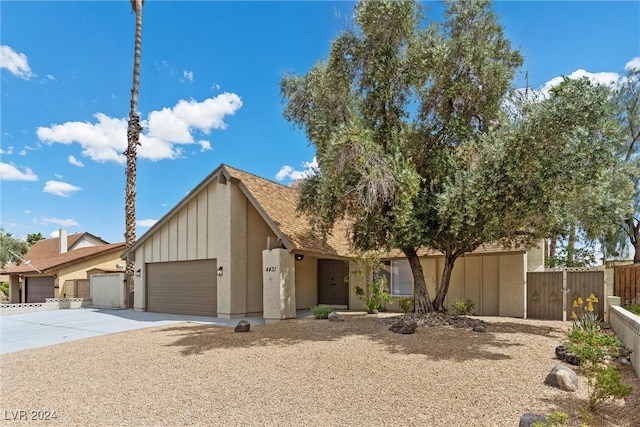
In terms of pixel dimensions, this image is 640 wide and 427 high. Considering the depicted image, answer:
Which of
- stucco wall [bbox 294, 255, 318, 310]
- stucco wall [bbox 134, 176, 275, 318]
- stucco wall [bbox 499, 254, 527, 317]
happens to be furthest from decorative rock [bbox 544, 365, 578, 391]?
stucco wall [bbox 294, 255, 318, 310]

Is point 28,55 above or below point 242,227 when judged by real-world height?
above

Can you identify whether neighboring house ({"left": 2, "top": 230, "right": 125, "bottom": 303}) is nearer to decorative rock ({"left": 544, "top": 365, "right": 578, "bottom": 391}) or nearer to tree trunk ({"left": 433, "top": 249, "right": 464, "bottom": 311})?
tree trunk ({"left": 433, "top": 249, "right": 464, "bottom": 311})

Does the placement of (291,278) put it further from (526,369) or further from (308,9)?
(308,9)

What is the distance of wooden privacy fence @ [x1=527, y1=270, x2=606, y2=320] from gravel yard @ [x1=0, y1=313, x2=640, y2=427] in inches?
162

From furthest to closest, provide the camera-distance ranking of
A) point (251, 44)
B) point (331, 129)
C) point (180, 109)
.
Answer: point (180, 109), point (251, 44), point (331, 129)

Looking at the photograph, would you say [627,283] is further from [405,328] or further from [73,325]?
[73,325]

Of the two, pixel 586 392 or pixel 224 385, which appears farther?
pixel 224 385

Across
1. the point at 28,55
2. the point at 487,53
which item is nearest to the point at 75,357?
the point at 487,53

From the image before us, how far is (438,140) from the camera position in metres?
11.6

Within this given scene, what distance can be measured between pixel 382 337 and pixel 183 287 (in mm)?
10653

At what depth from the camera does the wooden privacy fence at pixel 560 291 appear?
12.7m

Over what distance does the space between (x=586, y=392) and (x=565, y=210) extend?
7094 millimetres

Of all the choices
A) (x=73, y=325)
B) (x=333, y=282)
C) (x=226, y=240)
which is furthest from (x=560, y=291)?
(x=73, y=325)

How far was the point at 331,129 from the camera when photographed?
37.9ft
